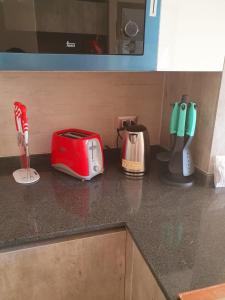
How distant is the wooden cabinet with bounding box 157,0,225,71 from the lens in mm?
838

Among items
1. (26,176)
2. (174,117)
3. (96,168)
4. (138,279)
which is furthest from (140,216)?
(26,176)

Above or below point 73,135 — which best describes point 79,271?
below

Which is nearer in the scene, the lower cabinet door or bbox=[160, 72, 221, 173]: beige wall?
the lower cabinet door

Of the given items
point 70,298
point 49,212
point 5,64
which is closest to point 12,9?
point 5,64

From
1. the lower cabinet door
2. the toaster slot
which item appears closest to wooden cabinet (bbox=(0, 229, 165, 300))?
the lower cabinet door

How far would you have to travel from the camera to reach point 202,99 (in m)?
1.09

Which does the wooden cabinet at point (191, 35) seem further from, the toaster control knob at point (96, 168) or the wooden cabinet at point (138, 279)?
the wooden cabinet at point (138, 279)

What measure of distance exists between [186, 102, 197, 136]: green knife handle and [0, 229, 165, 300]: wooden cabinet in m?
0.49

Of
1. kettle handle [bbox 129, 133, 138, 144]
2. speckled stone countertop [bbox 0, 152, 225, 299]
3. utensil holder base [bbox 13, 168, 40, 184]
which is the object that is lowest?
speckled stone countertop [bbox 0, 152, 225, 299]

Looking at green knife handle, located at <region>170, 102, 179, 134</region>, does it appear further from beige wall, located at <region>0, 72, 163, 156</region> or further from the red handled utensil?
the red handled utensil

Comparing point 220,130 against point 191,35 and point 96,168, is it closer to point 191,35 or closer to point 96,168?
point 191,35

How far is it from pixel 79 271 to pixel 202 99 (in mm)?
819

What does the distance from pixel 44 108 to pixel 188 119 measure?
0.64 metres

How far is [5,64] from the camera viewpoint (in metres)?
0.74
